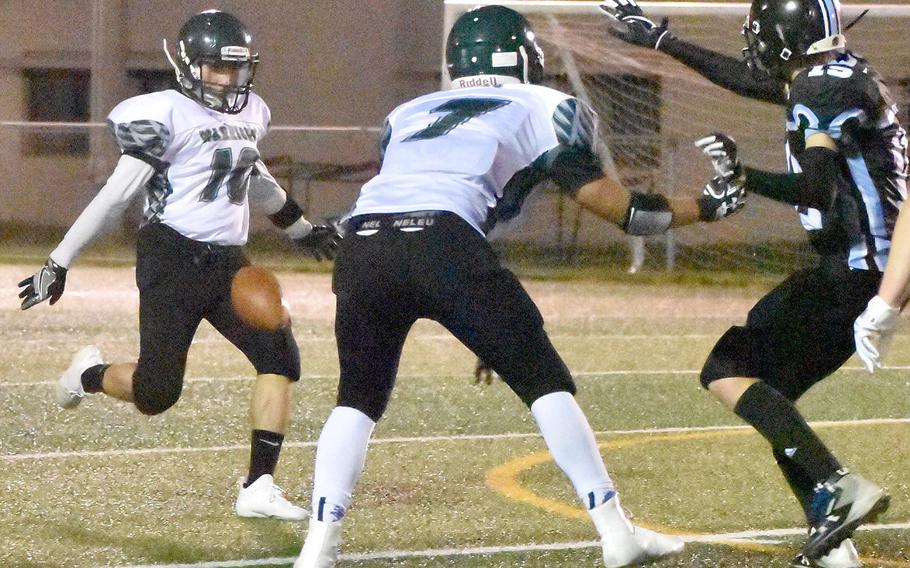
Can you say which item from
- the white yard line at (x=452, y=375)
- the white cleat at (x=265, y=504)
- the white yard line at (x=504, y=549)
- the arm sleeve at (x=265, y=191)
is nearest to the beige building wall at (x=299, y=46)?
the white yard line at (x=452, y=375)

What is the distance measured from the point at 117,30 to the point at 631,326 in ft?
33.9

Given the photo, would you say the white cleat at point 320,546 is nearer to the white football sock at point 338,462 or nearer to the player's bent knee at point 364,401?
the white football sock at point 338,462

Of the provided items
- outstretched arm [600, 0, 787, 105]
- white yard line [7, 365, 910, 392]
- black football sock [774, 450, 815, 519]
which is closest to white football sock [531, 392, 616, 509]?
black football sock [774, 450, 815, 519]

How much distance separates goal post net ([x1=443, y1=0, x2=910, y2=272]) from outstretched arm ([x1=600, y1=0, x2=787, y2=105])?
288 inches

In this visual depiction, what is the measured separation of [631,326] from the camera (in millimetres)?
10594

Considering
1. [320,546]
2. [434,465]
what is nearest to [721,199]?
[320,546]

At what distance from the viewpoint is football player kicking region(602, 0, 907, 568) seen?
3740mm

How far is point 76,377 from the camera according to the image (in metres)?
5.19

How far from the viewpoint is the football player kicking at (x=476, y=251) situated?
3434mm

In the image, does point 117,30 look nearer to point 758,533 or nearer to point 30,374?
point 30,374

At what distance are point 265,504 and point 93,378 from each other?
→ 1.00 m

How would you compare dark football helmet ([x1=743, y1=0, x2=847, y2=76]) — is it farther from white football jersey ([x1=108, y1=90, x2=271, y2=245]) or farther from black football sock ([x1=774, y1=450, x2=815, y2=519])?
white football jersey ([x1=108, y1=90, x2=271, y2=245])

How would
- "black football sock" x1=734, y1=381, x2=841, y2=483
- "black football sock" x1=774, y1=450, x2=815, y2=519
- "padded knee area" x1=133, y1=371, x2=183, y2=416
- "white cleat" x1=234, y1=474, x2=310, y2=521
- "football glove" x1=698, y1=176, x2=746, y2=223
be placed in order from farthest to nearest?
1. "padded knee area" x1=133, y1=371, x2=183, y2=416
2. "white cleat" x1=234, y1=474, x2=310, y2=521
3. "black football sock" x1=774, y1=450, x2=815, y2=519
4. "black football sock" x1=734, y1=381, x2=841, y2=483
5. "football glove" x1=698, y1=176, x2=746, y2=223

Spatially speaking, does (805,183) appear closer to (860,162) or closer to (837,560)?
(860,162)
